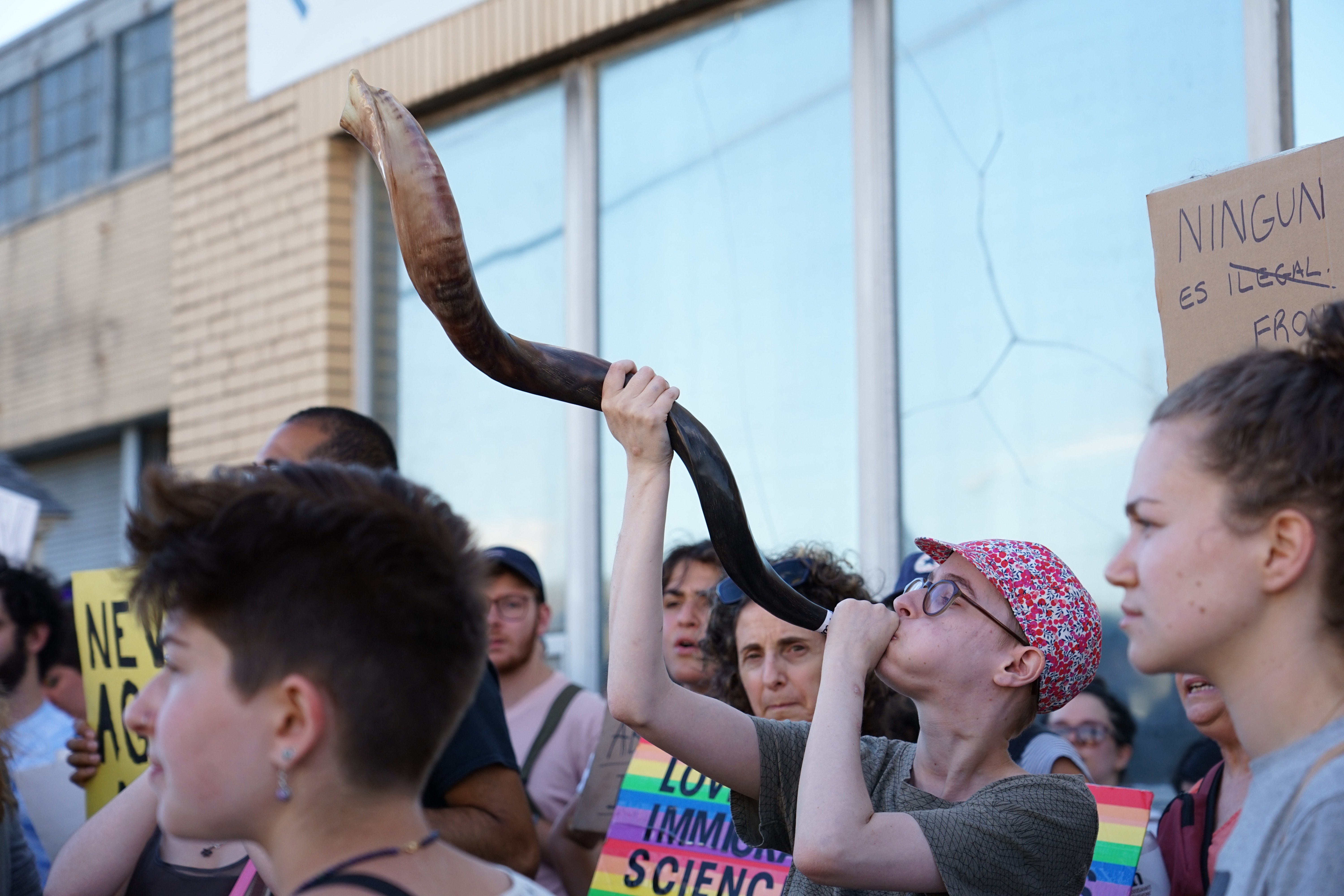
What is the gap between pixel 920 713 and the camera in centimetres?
241

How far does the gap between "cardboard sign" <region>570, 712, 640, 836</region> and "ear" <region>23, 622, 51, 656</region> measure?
1.91 m

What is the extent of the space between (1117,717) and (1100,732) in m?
0.07

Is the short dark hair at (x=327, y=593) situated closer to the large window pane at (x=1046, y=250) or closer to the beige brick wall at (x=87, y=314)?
the large window pane at (x=1046, y=250)

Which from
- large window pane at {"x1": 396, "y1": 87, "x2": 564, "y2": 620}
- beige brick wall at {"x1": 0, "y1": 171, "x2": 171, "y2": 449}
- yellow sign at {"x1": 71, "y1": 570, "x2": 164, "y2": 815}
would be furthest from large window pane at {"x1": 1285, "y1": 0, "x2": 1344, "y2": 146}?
beige brick wall at {"x1": 0, "y1": 171, "x2": 171, "y2": 449}

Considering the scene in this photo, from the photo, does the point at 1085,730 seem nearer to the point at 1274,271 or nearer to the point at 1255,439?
the point at 1274,271

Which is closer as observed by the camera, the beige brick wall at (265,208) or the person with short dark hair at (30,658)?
the person with short dark hair at (30,658)

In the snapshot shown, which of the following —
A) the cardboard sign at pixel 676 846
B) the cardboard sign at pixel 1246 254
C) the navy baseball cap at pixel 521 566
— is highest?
the cardboard sign at pixel 1246 254

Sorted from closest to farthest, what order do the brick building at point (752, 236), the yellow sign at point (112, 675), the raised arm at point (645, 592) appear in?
1. the raised arm at point (645, 592)
2. the yellow sign at point (112, 675)
3. the brick building at point (752, 236)

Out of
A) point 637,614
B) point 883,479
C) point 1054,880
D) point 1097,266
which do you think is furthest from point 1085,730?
point 637,614

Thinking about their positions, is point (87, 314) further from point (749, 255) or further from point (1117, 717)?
point (1117, 717)

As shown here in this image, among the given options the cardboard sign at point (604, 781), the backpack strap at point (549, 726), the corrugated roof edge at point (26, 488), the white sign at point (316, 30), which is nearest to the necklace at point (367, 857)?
the cardboard sign at point (604, 781)

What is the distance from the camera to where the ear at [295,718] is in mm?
1492

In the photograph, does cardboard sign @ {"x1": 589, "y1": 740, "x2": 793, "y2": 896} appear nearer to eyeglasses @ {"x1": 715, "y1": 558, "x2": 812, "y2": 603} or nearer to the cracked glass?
eyeglasses @ {"x1": 715, "y1": 558, "x2": 812, "y2": 603}

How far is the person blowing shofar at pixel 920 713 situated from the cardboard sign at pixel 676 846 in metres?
0.81
